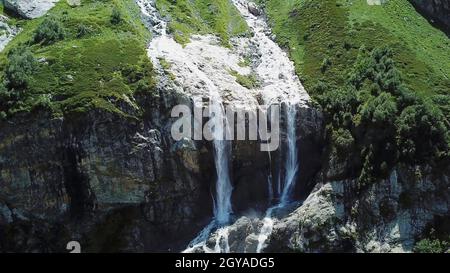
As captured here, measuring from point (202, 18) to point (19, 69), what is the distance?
2665 cm

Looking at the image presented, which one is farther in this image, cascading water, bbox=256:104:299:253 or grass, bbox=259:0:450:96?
grass, bbox=259:0:450:96

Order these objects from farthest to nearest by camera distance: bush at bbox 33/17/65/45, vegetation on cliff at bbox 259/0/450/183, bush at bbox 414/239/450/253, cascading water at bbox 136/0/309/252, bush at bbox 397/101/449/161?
bush at bbox 33/17/65/45
cascading water at bbox 136/0/309/252
vegetation on cliff at bbox 259/0/450/183
bush at bbox 397/101/449/161
bush at bbox 414/239/450/253

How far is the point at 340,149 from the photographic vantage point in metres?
63.1

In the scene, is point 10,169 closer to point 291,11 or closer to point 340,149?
point 340,149

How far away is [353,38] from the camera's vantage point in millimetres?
75375

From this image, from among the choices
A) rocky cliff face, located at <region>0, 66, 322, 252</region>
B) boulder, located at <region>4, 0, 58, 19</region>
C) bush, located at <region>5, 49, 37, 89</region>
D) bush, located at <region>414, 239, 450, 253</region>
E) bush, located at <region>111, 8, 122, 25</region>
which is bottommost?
bush, located at <region>414, 239, 450, 253</region>

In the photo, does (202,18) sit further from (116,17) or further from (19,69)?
(19,69)

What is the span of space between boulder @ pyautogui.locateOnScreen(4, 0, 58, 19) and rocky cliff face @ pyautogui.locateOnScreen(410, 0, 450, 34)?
4346 cm

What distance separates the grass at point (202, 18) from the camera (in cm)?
8006

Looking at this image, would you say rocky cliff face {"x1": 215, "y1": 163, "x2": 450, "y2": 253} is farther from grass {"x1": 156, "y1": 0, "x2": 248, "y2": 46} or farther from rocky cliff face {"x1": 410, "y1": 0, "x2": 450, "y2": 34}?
rocky cliff face {"x1": 410, "y1": 0, "x2": 450, "y2": 34}

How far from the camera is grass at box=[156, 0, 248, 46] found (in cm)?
8006

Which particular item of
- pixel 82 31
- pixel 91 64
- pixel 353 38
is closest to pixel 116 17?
pixel 82 31

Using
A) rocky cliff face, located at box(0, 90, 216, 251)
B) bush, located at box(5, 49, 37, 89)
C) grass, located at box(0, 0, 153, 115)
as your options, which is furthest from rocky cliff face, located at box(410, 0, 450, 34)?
bush, located at box(5, 49, 37, 89)

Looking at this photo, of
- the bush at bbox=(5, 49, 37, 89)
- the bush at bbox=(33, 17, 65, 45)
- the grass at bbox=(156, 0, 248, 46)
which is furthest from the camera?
the grass at bbox=(156, 0, 248, 46)
